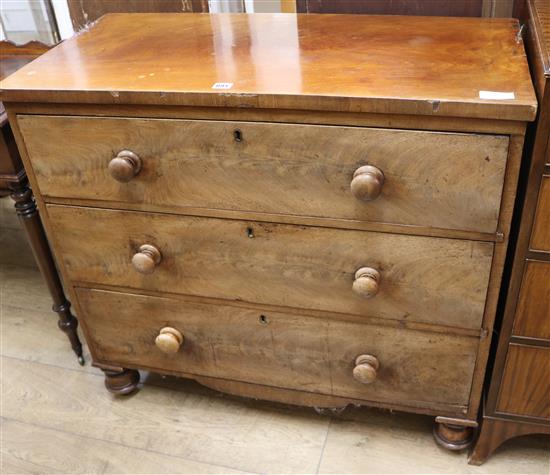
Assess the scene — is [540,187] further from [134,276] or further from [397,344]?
[134,276]

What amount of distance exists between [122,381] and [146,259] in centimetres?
43

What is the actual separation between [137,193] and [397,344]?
1.73 ft

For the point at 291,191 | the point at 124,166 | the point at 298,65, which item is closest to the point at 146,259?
the point at 124,166

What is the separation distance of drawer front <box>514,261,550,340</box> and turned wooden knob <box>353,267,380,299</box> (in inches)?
8.9

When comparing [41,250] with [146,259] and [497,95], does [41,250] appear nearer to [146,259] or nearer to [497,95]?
[146,259]

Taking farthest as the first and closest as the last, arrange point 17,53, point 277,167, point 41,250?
point 17,53 → point 41,250 → point 277,167

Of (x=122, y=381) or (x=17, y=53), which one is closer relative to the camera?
(x=122, y=381)

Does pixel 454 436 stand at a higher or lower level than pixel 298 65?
lower

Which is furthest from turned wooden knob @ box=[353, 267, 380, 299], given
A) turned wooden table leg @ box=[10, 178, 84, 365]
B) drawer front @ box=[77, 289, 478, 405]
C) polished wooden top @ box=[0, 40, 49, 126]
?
polished wooden top @ box=[0, 40, 49, 126]

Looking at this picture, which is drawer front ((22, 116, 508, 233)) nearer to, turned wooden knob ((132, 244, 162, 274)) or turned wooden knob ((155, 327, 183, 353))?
turned wooden knob ((132, 244, 162, 274))

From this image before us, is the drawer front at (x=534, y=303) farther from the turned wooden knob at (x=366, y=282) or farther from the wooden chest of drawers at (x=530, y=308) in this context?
the turned wooden knob at (x=366, y=282)

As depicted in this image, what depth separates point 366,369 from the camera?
1.15 m

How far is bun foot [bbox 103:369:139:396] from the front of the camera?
1432 millimetres

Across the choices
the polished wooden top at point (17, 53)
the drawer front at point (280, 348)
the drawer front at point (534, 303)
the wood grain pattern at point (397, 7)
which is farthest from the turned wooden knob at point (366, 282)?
the polished wooden top at point (17, 53)
